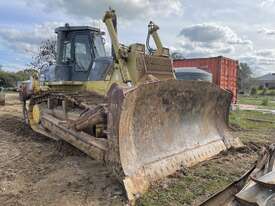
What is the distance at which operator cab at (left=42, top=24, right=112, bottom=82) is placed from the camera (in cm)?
750

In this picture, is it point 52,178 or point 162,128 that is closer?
point 52,178

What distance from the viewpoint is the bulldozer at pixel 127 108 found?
4.40 m

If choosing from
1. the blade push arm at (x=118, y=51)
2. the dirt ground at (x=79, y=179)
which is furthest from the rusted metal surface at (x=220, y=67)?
the blade push arm at (x=118, y=51)

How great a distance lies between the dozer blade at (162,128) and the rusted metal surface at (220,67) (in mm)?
9614

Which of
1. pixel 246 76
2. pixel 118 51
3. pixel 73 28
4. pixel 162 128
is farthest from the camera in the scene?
pixel 246 76

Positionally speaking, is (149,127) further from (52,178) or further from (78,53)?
(78,53)

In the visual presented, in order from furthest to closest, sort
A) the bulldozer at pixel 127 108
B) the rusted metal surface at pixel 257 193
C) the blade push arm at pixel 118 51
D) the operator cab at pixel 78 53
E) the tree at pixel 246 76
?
1. the tree at pixel 246 76
2. the operator cab at pixel 78 53
3. the blade push arm at pixel 118 51
4. the bulldozer at pixel 127 108
5. the rusted metal surface at pixel 257 193

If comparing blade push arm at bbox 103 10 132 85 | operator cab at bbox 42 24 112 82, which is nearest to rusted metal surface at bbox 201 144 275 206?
blade push arm at bbox 103 10 132 85

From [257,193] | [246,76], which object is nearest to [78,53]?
[257,193]

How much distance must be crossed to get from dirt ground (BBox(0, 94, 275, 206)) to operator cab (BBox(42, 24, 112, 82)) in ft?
5.00

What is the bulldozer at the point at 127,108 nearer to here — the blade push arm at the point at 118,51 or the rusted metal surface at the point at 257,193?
the blade push arm at the point at 118,51

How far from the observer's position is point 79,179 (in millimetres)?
4906

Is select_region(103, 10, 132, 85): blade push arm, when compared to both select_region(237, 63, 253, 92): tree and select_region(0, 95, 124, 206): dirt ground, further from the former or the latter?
select_region(237, 63, 253, 92): tree

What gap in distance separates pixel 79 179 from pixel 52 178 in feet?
1.18
